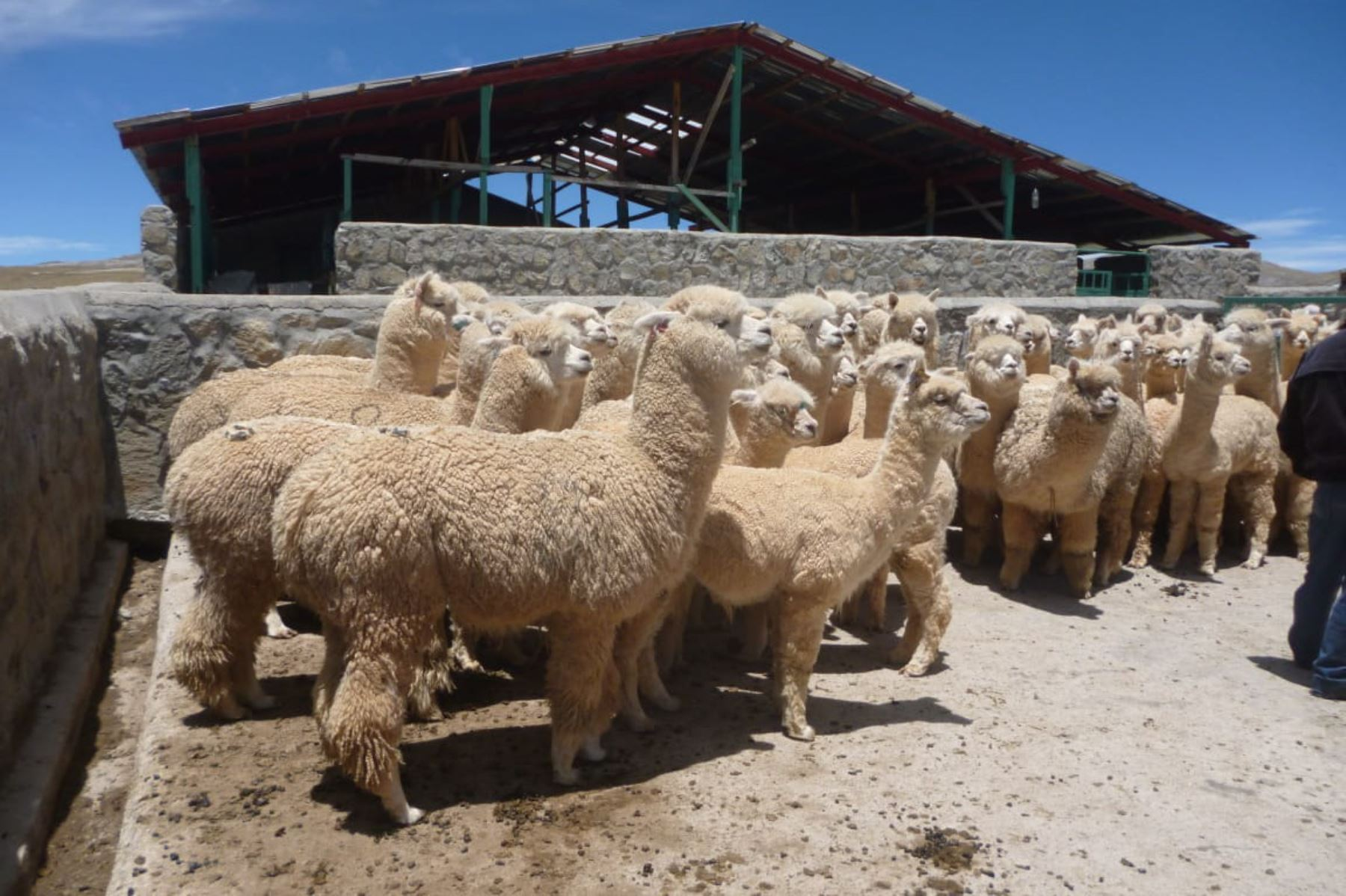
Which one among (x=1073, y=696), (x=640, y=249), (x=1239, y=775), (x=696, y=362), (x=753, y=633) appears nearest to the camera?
(x=696, y=362)

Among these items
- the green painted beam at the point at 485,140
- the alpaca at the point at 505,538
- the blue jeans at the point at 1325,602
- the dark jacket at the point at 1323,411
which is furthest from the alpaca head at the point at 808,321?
the green painted beam at the point at 485,140

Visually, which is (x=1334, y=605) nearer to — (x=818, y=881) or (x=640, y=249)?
(x=818, y=881)

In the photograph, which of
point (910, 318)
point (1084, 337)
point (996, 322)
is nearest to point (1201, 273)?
point (1084, 337)

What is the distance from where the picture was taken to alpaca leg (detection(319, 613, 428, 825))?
343 cm

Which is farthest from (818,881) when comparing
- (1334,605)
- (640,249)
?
(640,249)

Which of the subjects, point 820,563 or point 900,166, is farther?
point 900,166

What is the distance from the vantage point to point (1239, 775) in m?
4.32

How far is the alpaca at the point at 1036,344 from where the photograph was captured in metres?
8.00

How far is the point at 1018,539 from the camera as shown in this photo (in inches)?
287

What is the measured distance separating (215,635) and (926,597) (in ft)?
11.8

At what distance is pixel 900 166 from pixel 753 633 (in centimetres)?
1283

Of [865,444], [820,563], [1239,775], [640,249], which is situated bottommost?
[1239,775]

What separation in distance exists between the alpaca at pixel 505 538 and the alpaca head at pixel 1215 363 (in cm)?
499

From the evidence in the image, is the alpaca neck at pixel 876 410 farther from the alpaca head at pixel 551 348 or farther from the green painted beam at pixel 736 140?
the green painted beam at pixel 736 140
